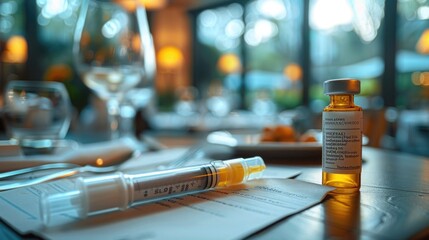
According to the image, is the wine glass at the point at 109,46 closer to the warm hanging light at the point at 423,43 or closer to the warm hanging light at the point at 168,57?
the warm hanging light at the point at 423,43

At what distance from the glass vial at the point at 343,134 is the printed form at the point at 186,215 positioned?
0.02 m

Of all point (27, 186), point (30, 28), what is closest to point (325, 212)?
point (27, 186)

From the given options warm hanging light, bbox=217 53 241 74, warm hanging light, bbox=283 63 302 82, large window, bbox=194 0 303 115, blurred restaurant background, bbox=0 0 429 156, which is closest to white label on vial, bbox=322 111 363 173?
blurred restaurant background, bbox=0 0 429 156

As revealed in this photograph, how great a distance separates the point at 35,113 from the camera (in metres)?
0.60

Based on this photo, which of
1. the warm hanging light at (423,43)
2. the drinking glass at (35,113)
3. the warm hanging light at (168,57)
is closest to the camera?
the drinking glass at (35,113)

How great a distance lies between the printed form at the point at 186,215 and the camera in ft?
0.67

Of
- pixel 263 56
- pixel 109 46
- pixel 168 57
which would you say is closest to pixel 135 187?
pixel 109 46

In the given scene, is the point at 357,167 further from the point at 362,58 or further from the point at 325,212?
the point at 362,58

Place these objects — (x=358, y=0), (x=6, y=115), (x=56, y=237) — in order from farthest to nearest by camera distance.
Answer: (x=358, y=0)
(x=6, y=115)
(x=56, y=237)

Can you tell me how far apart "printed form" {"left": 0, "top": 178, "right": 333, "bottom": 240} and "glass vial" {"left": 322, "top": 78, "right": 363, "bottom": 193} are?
0.08 feet

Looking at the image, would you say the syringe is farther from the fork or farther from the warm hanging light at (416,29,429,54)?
the warm hanging light at (416,29,429,54)

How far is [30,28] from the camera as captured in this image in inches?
150

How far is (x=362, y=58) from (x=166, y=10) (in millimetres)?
3365

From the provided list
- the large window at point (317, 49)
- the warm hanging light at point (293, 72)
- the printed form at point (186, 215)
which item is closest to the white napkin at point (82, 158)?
the printed form at point (186, 215)
